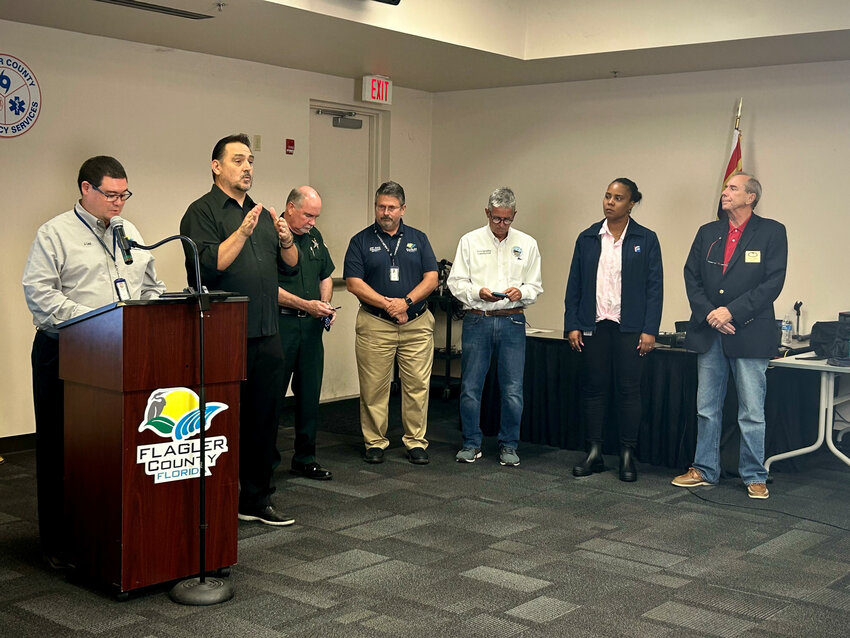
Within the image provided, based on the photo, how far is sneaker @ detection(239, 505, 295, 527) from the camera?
169 inches

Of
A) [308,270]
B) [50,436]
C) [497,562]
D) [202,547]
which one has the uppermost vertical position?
[308,270]

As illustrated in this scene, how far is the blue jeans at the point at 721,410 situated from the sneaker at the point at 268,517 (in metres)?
2.32

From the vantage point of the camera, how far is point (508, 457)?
221 inches

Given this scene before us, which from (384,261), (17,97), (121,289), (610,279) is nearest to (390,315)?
(384,261)

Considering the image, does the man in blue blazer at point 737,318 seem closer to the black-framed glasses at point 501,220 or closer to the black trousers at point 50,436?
the black-framed glasses at point 501,220

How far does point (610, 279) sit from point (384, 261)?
1310 mm

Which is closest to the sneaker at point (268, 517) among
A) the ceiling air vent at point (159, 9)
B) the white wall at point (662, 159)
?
the ceiling air vent at point (159, 9)

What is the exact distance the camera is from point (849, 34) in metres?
5.49

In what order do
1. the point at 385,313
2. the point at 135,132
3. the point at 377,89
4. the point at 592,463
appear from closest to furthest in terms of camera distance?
1. the point at 592,463
2. the point at 385,313
3. the point at 135,132
4. the point at 377,89

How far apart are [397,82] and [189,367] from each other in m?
4.94

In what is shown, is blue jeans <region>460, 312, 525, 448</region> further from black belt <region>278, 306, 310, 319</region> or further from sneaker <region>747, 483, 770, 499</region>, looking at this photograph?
sneaker <region>747, 483, 770, 499</region>

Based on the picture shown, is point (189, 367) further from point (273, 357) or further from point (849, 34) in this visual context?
point (849, 34)

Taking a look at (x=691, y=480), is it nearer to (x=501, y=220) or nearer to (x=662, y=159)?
(x=501, y=220)

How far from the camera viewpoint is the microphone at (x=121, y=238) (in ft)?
10.3
